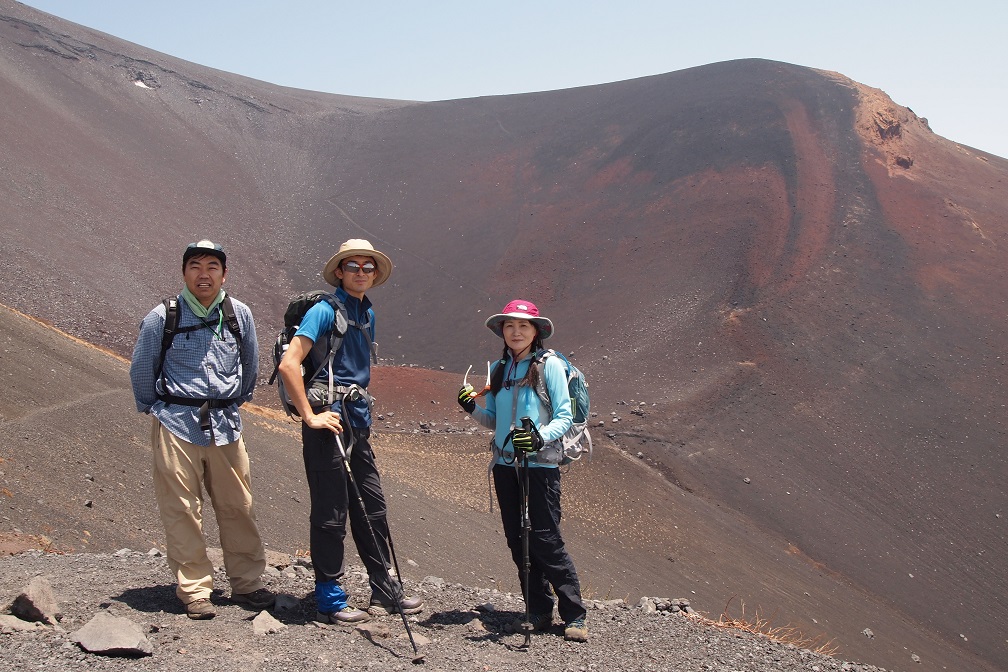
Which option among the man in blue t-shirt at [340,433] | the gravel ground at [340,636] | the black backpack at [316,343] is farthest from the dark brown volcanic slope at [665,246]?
the black backpack at [316,343]

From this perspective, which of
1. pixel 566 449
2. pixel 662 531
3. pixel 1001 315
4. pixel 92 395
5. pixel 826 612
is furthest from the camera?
pixel 1001 315

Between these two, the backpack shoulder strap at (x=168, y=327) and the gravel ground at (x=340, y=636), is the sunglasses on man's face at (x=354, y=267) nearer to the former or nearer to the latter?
the backpack shoulder strap at (x=168, y=327)

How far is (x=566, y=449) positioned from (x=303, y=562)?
1896mm

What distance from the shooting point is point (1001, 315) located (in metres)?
16.6

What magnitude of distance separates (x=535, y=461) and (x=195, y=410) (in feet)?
5.26

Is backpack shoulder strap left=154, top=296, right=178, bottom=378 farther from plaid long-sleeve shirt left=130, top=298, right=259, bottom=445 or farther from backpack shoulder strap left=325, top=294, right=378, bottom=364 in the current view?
backpack shoulder strap left=325, top=294, right=378, bottom=364

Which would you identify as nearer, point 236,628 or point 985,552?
point 236,628

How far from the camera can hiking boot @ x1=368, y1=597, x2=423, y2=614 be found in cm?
424

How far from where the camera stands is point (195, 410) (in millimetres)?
→ 3838

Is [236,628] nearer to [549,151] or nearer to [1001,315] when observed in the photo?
[1001,315]

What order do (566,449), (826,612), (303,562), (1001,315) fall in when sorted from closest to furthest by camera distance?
1. (566,449)
2. (303,562)
3. (826,612)
4. (1001,315)

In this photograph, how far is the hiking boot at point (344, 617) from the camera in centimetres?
399

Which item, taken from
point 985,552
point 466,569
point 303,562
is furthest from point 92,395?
point 985,552

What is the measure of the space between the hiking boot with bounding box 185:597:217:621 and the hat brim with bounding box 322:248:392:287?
5.09 feet
